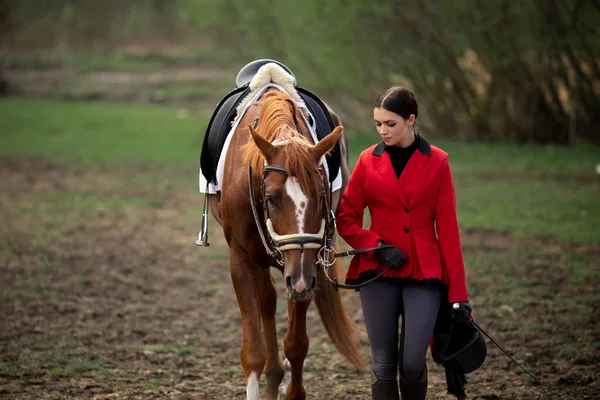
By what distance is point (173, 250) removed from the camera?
8.51 m

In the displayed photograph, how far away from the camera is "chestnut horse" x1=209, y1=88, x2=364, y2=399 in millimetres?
3297

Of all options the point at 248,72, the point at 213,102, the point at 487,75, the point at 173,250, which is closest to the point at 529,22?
the point at 487,75

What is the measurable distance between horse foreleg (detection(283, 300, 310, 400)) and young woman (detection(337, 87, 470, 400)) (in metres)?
0.66

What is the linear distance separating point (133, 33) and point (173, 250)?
A: 39.0 meters

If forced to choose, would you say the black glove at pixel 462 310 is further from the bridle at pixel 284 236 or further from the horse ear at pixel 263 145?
the horse ear at pixel 263 145

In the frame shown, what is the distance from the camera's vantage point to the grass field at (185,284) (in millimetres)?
4633

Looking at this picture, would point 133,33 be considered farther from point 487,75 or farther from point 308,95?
point 308,95

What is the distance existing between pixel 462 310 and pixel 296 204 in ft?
3.02

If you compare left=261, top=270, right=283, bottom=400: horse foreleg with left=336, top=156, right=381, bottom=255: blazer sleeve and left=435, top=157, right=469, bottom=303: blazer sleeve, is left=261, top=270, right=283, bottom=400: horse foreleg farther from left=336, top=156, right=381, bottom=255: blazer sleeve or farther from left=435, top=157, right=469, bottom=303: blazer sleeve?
left=435, top=157, right=469, bottom=303: blazer sleeve

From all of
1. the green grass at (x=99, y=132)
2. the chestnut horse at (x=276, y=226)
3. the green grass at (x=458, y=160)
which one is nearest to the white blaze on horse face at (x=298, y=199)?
the chestnut horse at (x=276, y=226)

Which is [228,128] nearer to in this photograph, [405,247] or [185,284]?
[405,247]

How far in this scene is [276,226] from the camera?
3.37 metres

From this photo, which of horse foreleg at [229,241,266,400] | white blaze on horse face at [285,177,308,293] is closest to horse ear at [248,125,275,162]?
white blaze on horse face at [285,177,308,293]

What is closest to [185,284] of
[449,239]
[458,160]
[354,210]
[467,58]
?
[354,210]
